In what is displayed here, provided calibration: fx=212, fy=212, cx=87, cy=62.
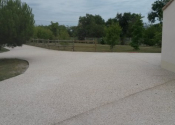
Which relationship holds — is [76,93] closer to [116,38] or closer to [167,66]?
[167,66]

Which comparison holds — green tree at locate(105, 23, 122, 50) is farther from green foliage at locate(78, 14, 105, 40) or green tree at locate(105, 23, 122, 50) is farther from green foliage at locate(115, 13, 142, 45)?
green foliage at locate(78, 14, 105, 40)

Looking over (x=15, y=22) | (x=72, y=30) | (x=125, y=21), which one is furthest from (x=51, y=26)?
(x=15, y=22)

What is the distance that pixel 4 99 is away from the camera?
5.77 meters

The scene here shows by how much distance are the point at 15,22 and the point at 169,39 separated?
10.0 m

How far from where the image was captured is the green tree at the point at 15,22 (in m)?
14.1

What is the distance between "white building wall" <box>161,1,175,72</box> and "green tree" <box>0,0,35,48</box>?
9463 millimetres

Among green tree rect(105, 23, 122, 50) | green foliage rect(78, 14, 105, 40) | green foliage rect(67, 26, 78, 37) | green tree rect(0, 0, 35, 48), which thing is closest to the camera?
green tree rect(0, 0, 35, 48)

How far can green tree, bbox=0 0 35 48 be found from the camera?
14086 mm

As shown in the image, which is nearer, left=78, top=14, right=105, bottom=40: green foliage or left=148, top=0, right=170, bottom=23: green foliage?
left=148, top=0, right=170, bottom=23: green foliage

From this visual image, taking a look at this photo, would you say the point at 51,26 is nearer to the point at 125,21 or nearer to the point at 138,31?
the point at 125,21

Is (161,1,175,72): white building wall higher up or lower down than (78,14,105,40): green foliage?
lower down

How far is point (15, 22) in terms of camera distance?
14453 mm

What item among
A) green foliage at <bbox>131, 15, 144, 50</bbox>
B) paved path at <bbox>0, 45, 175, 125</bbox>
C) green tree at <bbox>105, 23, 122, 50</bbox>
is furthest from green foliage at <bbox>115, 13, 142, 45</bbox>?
paved path at <bbox>0, 45, 175, 125</bbox>

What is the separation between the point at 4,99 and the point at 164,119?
161 inches
